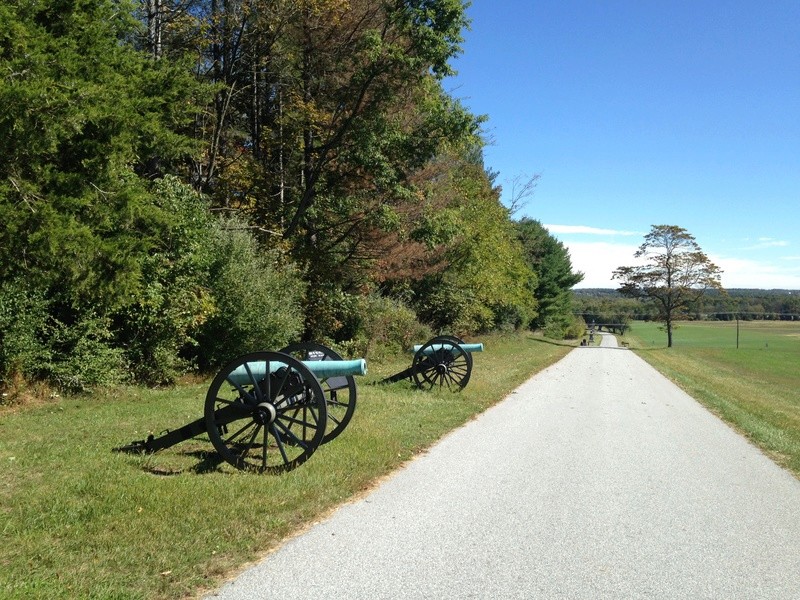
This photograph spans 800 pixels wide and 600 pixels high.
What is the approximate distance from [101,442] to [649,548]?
6.60 m

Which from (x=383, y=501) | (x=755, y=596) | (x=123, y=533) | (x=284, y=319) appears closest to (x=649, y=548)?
(x=755, y=596)

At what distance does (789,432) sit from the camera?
1152 cm

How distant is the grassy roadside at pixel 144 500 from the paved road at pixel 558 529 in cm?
32

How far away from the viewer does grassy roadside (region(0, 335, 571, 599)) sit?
13.5 ft

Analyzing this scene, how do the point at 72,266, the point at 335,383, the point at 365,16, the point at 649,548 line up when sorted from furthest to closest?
1. the point at 365,16
2. the point at 72,266
3. the point at 335,383
4. the point at 649,548

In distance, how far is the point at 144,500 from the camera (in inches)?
215

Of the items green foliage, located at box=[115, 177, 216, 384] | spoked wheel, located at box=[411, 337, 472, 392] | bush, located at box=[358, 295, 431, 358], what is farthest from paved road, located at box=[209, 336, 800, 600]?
bush, located at box=[358, 295, 431, 358]

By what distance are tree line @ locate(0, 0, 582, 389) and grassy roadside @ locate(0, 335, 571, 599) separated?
8.68ft

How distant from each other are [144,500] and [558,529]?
11.5 feet

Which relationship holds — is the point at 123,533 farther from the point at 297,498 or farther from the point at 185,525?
the point at 297,498

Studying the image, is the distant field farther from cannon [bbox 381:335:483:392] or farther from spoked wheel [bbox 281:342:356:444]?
spoked wheel [bbox 281:342:356:444]

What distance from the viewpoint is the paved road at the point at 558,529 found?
4141 mm

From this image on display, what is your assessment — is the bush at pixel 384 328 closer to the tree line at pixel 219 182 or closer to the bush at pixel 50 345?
the tree line at pixel 219 182

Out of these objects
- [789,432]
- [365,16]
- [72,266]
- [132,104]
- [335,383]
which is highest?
[365,16]
